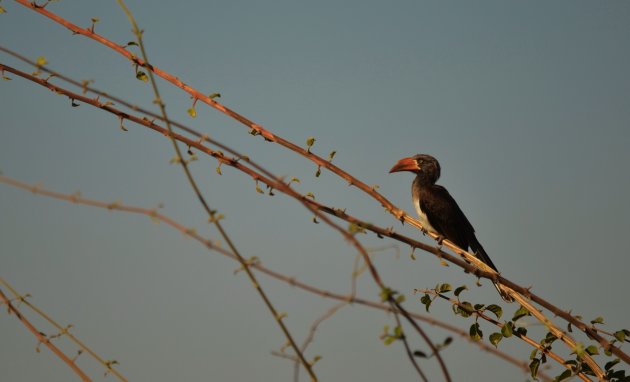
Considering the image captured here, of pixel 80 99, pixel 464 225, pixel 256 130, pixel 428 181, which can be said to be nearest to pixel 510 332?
pixel 256 130

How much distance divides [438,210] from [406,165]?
92 cm

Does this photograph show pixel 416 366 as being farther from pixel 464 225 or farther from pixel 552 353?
pixel 464 225

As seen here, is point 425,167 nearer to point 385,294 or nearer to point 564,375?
point 564,375

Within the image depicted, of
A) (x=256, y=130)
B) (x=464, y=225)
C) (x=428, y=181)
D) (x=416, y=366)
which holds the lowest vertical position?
(x=416, y=366)

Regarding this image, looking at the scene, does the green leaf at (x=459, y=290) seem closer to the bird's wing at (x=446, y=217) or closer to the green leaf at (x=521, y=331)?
the green leaf at (x=521, y=331)

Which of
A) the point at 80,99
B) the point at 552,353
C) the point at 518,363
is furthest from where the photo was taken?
the point at 552,353

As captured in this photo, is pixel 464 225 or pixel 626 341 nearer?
pixel 626 341

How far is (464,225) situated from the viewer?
7.96 metres

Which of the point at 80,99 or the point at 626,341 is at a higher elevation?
the point at 80,99

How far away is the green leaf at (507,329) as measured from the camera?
106 inches

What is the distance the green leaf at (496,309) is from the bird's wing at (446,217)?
4805 millimetres

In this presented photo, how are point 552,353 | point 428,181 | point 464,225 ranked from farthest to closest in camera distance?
1. point 428,181
2. point 464,225
3. point 552,353

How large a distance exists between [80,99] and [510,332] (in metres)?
1.96

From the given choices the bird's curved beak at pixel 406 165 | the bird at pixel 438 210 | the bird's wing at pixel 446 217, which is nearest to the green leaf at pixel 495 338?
the bird at pixel 438 210
